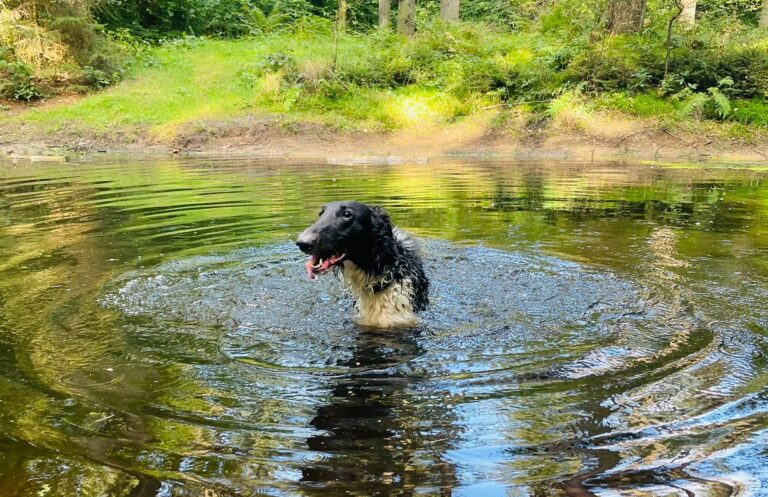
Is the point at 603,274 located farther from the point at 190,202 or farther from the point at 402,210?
the point at 190,202

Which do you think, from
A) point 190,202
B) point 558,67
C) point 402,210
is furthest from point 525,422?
point 558,67

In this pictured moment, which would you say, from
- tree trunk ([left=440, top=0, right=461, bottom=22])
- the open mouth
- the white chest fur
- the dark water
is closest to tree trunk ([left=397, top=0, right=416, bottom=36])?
tree trunk ([left=440, top=0, right=461, bottom=22])

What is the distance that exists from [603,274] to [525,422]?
4091 millimetres

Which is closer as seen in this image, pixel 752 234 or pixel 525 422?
pixel 525 422

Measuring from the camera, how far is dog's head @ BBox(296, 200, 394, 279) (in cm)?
555

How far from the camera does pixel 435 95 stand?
23359 mm

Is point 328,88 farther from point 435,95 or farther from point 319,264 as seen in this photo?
point 319,264

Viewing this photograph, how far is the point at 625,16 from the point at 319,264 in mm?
21260

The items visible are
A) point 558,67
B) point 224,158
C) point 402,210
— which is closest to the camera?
point 402,210

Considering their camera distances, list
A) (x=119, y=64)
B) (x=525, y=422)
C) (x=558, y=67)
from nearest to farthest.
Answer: (x=525, y=422), (x=558, y=67), (x=119, y=64)

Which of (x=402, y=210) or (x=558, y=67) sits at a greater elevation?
(x=558, y=67)

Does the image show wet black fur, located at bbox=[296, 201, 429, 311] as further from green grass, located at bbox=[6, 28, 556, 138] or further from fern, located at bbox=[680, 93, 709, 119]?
green grass, located at bbox=[6, 28, 556, 138]

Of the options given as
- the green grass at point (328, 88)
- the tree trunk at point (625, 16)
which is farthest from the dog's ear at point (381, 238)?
the tree trunk at point (625, 16)

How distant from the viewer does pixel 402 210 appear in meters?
11.9
